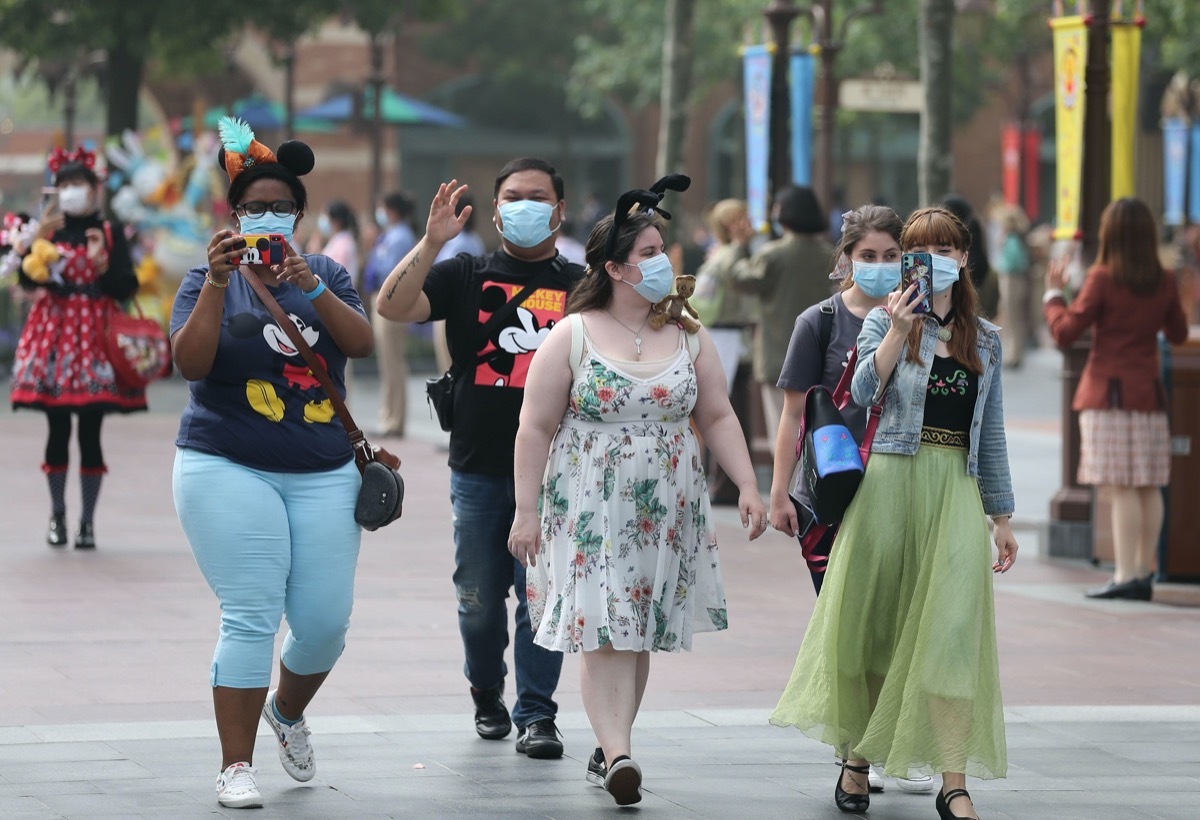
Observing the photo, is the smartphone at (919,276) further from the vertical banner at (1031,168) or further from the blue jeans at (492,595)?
the vertical banner at (1031,168)

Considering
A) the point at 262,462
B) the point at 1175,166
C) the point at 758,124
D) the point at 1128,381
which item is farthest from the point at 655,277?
the point at 1175,166

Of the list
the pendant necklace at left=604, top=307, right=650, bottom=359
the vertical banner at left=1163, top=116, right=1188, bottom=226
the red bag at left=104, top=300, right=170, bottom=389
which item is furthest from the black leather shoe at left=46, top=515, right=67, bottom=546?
the vertical banner at left=1163, top=116, right=1188, bottom=226

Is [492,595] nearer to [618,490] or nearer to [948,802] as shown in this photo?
[618,490]

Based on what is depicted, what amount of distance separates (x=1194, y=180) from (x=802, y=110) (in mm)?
18224

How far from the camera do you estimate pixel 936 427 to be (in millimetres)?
5605

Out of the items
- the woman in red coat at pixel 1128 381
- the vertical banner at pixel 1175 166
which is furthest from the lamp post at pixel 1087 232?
the vertical banner at pixel 1175 166

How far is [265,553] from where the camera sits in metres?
5.52

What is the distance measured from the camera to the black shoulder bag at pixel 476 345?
253 inches

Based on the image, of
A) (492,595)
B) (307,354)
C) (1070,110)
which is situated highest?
(1070,110)

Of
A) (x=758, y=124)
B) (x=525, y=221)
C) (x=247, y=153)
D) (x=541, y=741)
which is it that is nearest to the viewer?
(x=247, y=153)

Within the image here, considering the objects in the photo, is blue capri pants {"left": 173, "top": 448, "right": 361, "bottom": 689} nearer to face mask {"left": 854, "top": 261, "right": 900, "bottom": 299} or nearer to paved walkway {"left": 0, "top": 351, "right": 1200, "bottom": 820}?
paved walkway {"left": 0, "top": 351, "right": 1200, "bottom": 820}

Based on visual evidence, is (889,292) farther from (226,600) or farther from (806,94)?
(806,94)

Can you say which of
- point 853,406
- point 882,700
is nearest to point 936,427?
point 853,406

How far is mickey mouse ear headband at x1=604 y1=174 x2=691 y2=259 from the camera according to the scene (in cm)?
578
